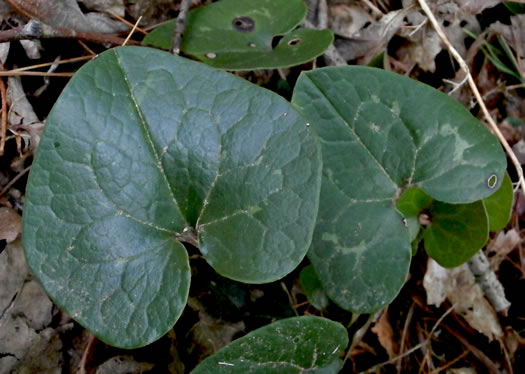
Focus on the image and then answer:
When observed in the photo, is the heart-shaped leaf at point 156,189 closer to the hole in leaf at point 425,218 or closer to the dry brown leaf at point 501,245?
the hole in leaf at point 425,218

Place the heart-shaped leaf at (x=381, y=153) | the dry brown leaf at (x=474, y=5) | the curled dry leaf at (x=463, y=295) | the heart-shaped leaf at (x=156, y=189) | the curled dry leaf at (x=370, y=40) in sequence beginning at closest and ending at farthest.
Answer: the heart-shaped leaf at (x=156, y=189), the heart-shaped leaf at (x=381, y=153), the curled dry leaf at (x=463, y=295), the curled dry leaf at (x=370, y=40), the dry brown leaf at (x=474, y=5)

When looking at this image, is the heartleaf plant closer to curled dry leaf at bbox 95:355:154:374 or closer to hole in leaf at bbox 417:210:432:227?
hole in leaf at bbox 417:210:432:227

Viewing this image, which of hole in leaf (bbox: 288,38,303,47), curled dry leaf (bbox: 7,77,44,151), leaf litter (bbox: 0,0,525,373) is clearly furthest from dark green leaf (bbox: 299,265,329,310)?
curled dry leaf (bbox: 7,77,44,151)

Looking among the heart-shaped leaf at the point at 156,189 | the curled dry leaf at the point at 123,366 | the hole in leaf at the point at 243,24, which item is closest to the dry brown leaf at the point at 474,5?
the hole in leaf at the point at 243,24

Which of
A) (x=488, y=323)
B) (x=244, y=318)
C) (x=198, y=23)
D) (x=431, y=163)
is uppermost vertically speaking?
(x=198, y=23)

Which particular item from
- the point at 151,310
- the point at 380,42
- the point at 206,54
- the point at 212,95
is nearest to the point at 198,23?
the point at 206,54

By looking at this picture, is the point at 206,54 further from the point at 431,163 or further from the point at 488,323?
the point at 488,323

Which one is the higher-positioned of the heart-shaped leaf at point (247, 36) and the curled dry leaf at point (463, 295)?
the heart-shaped leaf at point (247, 36)

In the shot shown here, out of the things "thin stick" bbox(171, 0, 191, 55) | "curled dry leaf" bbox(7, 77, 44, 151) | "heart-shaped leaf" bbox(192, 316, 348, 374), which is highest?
"thin stick" bbox(171, 0, 191, 55)
